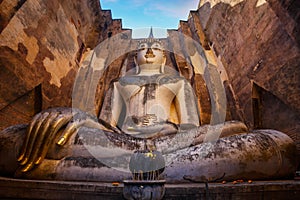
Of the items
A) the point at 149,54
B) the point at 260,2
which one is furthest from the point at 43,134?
the point at 260,2

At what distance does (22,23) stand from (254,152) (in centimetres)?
385

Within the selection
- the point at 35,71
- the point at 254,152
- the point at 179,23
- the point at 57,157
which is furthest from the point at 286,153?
the point at 179,23

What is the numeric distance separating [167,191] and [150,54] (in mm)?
2916

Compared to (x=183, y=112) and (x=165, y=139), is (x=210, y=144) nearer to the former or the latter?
(x=165, y=139)

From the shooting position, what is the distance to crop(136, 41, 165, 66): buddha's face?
153 inches

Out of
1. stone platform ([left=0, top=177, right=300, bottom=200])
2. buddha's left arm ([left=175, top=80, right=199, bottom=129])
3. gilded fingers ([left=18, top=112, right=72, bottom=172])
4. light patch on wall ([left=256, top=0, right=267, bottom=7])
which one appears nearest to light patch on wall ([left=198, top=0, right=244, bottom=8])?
light patch on wall ([left=256, top=0, right=267, bottom=7])

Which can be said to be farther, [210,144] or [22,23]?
[22,23]

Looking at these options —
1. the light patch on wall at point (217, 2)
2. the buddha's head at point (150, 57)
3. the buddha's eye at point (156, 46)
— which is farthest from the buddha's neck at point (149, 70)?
the light patch on wall at point (217, 2)

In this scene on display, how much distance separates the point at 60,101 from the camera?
4.77 m

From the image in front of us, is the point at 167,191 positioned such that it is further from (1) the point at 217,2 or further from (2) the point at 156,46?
(1) the point at 217,2

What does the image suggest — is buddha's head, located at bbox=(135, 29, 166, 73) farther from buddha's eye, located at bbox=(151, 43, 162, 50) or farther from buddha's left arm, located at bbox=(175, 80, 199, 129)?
buddha's left arm, located at bbox=(175, 80, 199, 129)

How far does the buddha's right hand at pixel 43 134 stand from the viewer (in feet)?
5.86

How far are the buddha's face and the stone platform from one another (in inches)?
111

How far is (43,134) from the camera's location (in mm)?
1833
